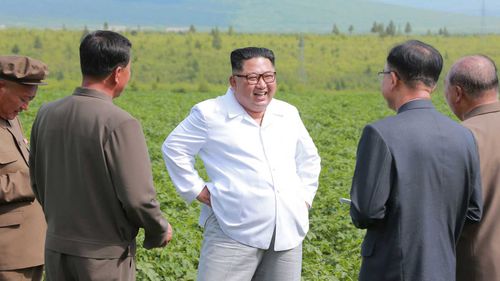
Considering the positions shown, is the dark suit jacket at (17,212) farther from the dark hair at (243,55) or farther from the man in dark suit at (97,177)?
the dark hair at (243,55)

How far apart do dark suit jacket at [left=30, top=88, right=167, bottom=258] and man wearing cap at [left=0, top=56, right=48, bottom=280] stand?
1.65ft

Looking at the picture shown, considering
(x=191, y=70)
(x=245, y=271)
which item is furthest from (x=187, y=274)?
(x=191, y=70)

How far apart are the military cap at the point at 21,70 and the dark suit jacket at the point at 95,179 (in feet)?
1.95

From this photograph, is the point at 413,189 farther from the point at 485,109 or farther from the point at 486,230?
the point at 485,109

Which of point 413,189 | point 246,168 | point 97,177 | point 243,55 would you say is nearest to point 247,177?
point 246,168

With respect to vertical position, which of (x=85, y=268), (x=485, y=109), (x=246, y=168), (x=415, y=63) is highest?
(x=415, y=63)

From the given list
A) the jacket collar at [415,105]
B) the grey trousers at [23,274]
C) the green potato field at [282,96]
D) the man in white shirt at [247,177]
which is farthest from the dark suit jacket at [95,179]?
the green potato field at [282,96]

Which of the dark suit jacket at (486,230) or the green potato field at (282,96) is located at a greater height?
the dark suit jacket at (486,230)

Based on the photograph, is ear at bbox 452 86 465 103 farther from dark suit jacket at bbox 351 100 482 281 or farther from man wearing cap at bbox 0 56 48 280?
man wearing cap at bbox 0 56 48 280

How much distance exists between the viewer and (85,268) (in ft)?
14.0

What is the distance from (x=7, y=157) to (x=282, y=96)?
34018 mm

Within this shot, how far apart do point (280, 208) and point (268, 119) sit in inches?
19.9

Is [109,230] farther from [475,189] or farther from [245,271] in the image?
[475,189]

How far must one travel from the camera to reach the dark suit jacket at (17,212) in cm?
481
